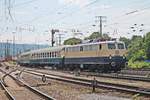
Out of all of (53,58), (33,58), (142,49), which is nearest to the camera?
(53,58)

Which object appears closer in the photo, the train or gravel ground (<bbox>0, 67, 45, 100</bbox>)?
gravel ground (<bbox>0, 67, 45, 100</bbox>)

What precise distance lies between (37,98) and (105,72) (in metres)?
20.3

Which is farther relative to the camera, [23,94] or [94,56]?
[94,56]

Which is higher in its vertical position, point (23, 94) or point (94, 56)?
point (94, 56)

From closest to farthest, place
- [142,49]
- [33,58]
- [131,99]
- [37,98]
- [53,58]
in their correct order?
1. [131,99]
2. [37,98]
3. [53,58]
4. [33,58]
5. [142,49]

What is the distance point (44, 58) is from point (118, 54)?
996 inches

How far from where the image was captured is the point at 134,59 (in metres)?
80.8

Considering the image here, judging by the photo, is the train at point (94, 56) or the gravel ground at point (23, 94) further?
the train at point (94, 56)

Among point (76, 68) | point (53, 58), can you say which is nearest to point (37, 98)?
point (76, 68)

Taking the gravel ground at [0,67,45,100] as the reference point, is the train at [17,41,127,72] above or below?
above

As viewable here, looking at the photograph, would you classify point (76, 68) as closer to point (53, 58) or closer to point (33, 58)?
point (53, 58)

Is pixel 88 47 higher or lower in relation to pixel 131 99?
higher

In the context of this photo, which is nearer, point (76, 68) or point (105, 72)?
point (105, 72)

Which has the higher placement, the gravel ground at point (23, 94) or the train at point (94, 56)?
the train at point (94, 56)
